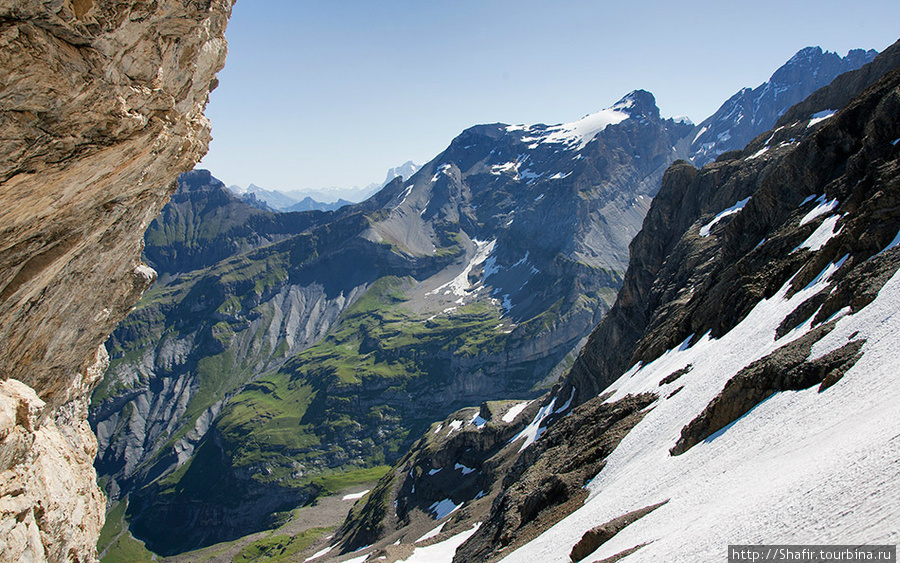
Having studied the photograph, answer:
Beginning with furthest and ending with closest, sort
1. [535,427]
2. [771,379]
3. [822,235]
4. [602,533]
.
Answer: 1. [535,427]
2. [822,235]
3. [771,379]
4. [602,533]

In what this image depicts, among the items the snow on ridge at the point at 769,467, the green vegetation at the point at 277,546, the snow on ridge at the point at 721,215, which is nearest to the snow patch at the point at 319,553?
the green vegetation at the point at 277,546

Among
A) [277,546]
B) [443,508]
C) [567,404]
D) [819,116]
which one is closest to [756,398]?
[567,404]

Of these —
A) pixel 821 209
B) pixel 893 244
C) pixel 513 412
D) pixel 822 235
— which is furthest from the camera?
pixel 513 412

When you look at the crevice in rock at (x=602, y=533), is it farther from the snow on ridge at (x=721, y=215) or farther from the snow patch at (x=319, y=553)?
the snow patch at (x=319, y=553)

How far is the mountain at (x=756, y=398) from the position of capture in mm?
13516

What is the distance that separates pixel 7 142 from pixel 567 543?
83.5 ft

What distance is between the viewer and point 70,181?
Result: 1454 centimetres

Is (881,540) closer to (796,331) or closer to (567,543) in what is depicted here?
(567,543)

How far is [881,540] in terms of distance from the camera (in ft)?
32.0

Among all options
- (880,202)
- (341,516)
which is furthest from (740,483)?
(341,516)

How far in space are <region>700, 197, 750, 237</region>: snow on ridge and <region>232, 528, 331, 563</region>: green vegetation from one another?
13872 centimetres

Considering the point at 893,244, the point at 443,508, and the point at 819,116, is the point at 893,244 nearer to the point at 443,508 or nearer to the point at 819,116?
the point at 819,116

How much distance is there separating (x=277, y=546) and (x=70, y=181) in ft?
568

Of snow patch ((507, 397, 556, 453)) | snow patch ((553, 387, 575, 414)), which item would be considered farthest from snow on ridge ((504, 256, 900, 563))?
snow patch ((507, 397, 556, 453))
